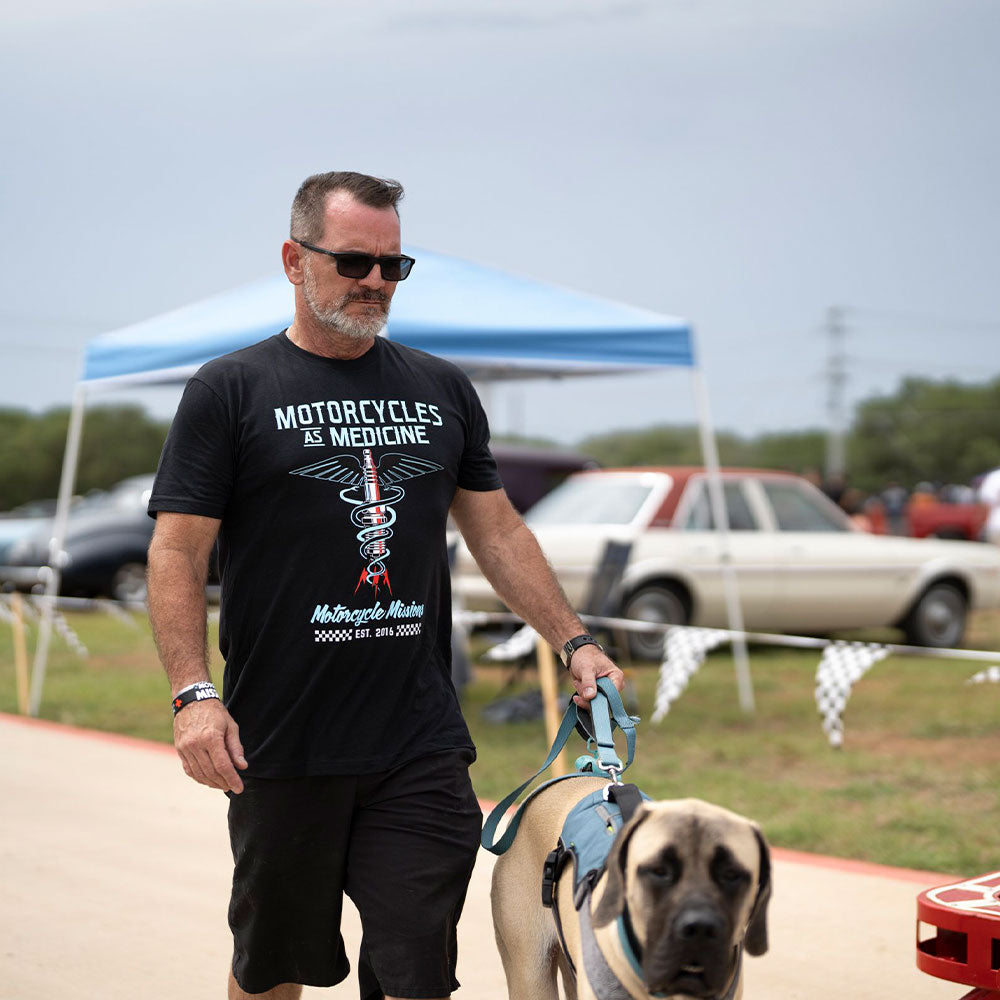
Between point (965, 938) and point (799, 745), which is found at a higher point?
point (965, 938)

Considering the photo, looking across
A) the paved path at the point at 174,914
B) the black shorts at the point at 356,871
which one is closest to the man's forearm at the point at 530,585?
the black shorts at the point at 356,871

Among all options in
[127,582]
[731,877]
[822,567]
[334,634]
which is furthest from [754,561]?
[731,877]

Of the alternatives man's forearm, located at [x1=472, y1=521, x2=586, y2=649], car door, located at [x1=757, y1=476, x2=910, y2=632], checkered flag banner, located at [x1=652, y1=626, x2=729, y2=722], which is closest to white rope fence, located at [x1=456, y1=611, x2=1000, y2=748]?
checkered flag banner, located at [x1=652, y1=626, x2=729, y2=722]

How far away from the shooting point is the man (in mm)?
2906

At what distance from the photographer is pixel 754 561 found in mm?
12383

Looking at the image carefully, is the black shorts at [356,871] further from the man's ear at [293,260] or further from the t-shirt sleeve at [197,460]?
the man's ear at [293,260]

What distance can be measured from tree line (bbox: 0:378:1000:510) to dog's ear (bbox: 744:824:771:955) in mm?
60130

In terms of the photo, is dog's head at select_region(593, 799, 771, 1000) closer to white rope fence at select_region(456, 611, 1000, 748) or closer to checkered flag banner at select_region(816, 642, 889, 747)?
white rope fence at select_region(456, 611, 1000, 748)

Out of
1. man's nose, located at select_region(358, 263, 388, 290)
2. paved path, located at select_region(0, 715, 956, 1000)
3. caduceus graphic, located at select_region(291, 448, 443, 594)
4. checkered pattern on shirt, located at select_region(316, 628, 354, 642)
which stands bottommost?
paved path, located at select_region(0, 715, 956, 1000)

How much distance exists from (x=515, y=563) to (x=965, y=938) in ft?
4.35

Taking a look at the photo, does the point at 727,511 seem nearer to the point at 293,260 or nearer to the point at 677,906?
the point at 293,260

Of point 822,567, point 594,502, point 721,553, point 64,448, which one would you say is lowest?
point 64,448

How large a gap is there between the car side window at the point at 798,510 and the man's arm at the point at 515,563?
965 centimetres

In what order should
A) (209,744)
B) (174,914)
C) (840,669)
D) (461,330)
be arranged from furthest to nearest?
(461,330)
(840,669)
(174,914)
(209,744)
